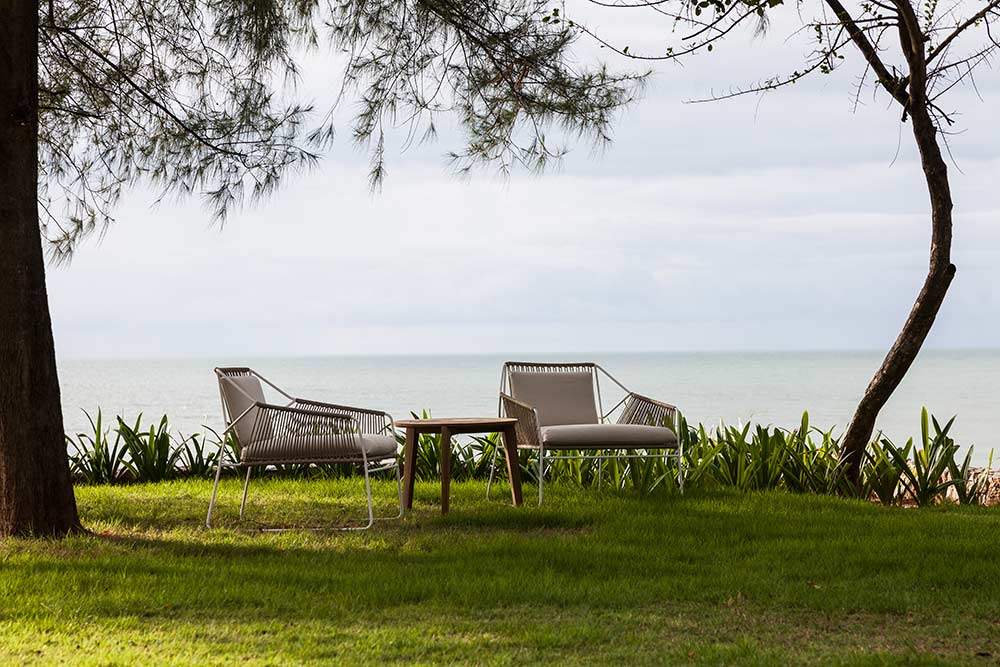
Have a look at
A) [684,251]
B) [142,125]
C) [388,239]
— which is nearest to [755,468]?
[142,125]

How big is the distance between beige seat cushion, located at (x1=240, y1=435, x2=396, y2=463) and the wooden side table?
0.43 metres

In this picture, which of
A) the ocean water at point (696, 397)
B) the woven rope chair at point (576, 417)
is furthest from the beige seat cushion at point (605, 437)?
the ocean water at point (696, 397)

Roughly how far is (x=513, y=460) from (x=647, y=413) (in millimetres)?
1119

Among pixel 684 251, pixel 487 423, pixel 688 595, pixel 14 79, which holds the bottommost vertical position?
pixel 688 595

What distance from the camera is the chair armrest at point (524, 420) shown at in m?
6.01

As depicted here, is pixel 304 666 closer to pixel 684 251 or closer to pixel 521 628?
pixel 521 628

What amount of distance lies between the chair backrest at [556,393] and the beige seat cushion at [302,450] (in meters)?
1.53

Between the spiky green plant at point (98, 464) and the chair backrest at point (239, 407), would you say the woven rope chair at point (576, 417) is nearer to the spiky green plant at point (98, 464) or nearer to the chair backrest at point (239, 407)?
the chair backrest at point (239, 407)

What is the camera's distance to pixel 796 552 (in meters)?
4.54

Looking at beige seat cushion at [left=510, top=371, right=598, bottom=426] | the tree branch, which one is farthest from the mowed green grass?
the tree branch

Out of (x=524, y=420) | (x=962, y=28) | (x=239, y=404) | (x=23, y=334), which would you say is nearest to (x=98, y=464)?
(x=239, y=404)

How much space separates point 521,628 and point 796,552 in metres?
1.72

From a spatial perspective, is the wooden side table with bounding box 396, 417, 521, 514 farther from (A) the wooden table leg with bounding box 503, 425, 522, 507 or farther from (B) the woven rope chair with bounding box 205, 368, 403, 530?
(B) the woven rope chair with bounding box 205, 368, 403, 530

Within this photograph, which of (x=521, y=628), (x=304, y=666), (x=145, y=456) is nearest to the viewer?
(x=304, y=666)
